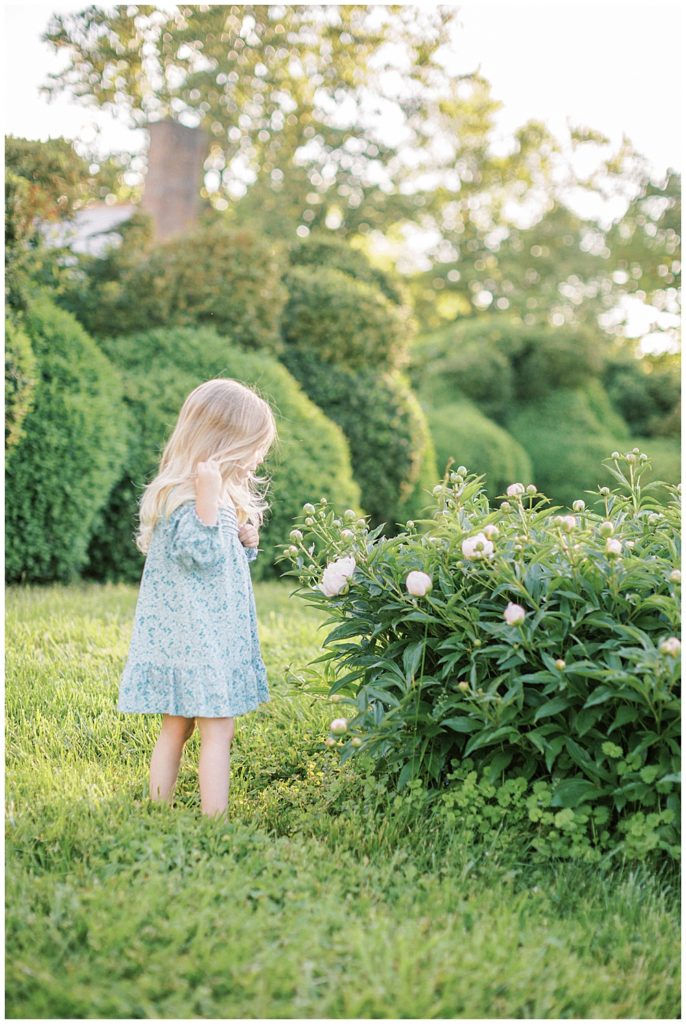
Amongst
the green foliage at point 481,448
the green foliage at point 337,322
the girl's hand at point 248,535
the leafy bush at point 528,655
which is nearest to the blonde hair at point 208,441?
the girl's hand at point 248,535

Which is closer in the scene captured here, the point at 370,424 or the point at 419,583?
the point at 419,583

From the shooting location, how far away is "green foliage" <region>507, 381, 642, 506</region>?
11.6 metres

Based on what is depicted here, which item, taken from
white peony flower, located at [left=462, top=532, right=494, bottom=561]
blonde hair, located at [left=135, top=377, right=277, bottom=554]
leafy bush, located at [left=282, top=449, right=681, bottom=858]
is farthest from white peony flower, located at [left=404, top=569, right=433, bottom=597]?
blonde hair, located at [left=135, top=377, right=277, bottom=554]

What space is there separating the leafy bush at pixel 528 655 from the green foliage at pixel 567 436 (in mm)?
8879

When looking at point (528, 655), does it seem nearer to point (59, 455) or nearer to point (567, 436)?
point (59, 455)

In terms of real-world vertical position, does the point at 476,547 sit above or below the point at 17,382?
below

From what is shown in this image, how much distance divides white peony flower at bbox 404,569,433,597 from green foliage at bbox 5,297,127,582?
11.1 feet

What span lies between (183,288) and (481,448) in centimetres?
451

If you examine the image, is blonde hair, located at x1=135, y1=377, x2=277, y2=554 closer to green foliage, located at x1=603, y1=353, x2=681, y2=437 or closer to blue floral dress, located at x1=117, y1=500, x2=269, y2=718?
blue floral dress, located at x1=117, y1=500, x2=269, y2=718

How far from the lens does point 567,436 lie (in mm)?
12047

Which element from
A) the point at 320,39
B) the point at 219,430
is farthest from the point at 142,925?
the point at 320,39

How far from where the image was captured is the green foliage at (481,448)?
10273 mm

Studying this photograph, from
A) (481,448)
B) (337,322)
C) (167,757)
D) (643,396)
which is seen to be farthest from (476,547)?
(643,396)

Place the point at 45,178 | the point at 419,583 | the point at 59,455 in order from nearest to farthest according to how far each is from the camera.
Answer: the point at 419,583 → the point at 59,455 → the point at 45,178
